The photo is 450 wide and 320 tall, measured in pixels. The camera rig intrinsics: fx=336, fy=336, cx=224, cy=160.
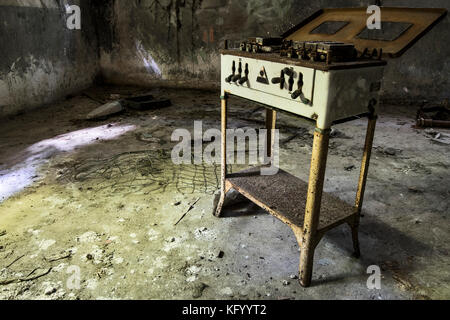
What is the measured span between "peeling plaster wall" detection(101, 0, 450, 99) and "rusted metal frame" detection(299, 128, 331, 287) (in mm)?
4929

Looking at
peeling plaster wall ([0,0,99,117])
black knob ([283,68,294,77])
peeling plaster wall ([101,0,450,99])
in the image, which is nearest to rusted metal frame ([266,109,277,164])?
black knob ([283,68,294,77])

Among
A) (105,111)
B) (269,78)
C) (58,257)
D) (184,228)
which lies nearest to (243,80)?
(269,78)

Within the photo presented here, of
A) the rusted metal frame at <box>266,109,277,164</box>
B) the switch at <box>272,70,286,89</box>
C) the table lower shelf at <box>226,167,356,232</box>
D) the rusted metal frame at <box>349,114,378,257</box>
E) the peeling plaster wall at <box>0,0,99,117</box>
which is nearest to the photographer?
the switch at <box>272,70,286,89</box>

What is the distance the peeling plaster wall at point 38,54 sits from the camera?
4.97 metres

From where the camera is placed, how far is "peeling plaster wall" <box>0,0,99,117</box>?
4969 millimetres

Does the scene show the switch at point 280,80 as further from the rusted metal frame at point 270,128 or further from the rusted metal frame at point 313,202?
the rusted metal frame at point 270,128

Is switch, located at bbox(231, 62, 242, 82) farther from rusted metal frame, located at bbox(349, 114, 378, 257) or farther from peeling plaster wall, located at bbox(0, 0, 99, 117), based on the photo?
peeling plaster wall, located at bbox(0, 0, 99, 117)

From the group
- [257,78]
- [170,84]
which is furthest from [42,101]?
[257,78]

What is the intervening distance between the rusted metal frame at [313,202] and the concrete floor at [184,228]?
0.44 feet

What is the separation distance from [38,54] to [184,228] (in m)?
4.64

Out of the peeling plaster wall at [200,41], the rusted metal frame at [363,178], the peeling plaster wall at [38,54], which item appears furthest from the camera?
the peeling plaster wall at [200,41]

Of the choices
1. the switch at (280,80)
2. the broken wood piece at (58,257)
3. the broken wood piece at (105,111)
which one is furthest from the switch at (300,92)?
the broken wood piece at (105,111)

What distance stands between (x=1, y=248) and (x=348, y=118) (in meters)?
2.40

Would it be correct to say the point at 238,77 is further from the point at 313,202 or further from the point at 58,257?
the point at 58,257
